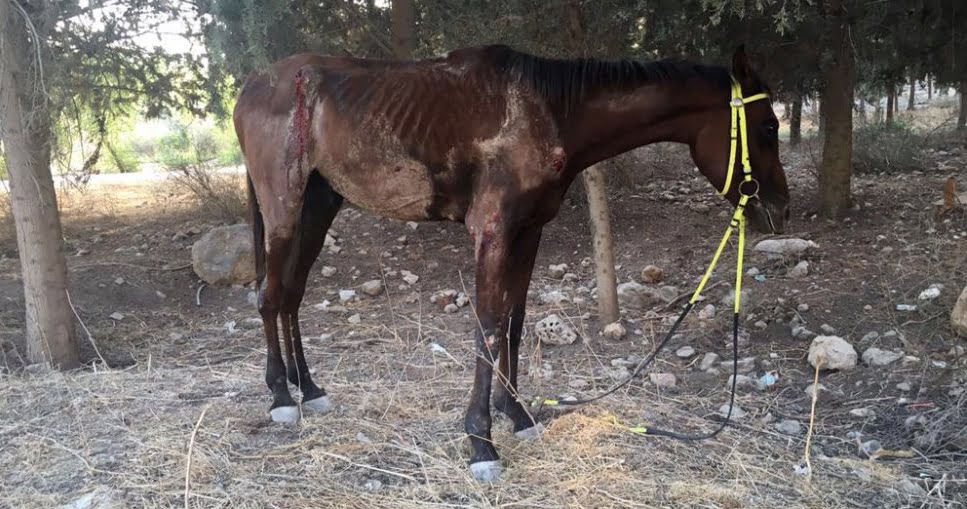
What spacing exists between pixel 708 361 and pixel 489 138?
232 centimetres

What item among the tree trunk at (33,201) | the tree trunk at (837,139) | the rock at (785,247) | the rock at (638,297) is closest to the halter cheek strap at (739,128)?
the rock at (638,297)

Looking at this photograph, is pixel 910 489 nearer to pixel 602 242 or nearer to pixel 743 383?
pixel 743 383

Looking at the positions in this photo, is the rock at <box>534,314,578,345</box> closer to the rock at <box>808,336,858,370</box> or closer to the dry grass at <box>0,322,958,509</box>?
the dry grass at <box>0,322,958,509</box>

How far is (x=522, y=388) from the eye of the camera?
440 centimetres

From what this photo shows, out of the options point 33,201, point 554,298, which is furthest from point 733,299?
point 33,201

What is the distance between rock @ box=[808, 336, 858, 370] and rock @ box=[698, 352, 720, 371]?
1.84ft


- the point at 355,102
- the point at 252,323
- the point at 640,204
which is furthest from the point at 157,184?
the point at 355,102

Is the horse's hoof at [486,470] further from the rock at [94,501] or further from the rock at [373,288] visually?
the rock at [373,288]

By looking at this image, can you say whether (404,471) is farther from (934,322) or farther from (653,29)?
(653,29)

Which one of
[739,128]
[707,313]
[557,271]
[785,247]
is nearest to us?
[739,128]

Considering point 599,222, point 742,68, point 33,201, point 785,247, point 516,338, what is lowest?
point 785,247

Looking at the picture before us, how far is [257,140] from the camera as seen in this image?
3.77 metres

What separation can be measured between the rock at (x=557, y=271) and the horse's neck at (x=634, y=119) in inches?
134

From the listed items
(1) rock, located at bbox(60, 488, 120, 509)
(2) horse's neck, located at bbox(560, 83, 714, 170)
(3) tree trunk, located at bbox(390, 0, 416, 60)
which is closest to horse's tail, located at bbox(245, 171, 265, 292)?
(1) rock, located at bbox(60, 488, 120, 509)
